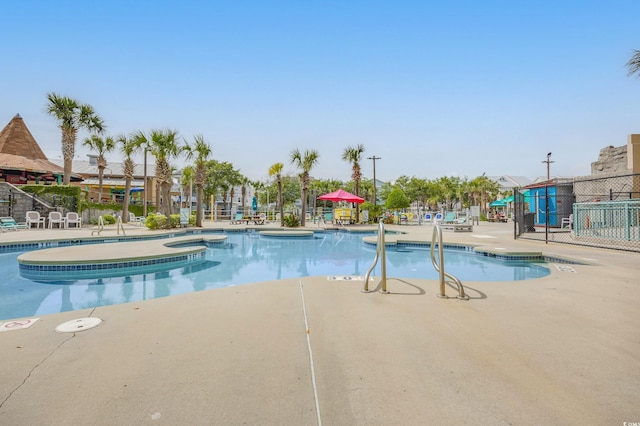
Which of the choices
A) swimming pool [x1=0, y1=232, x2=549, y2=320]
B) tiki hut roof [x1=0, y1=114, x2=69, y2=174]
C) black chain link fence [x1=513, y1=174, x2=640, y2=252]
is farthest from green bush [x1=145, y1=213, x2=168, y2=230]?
black chain link fence [x1=513, y1=174, x2=640, y2=252]

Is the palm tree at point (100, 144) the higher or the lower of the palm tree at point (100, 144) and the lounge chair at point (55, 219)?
the higher

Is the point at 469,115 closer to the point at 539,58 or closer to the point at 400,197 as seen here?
the point at 539,58

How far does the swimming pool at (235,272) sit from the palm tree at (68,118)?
11.6m

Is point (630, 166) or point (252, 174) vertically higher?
point (252, 174)

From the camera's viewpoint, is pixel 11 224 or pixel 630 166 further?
pixel 630 166

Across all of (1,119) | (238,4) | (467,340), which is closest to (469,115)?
(238,4)

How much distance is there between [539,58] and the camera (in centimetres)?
1079

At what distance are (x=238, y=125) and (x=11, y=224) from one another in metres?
10.5

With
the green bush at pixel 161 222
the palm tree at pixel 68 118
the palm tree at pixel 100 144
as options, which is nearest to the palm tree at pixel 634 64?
the green bush at pixel 161 222

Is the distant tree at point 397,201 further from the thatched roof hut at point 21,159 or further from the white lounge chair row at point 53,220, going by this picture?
the thatched roof hut at point 21,159

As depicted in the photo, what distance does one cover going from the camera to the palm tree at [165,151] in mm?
14745

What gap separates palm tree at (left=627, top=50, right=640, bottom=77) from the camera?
9.77 meters

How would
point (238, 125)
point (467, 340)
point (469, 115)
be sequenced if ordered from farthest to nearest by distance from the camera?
1. point (238, 125)
2. point (469, 115)
3. point (467, 340)

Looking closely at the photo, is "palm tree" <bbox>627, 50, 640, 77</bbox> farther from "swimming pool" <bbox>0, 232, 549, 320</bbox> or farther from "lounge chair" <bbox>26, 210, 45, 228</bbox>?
"lounge chair" <bbox>26, 210, 45, 228</bbox>
